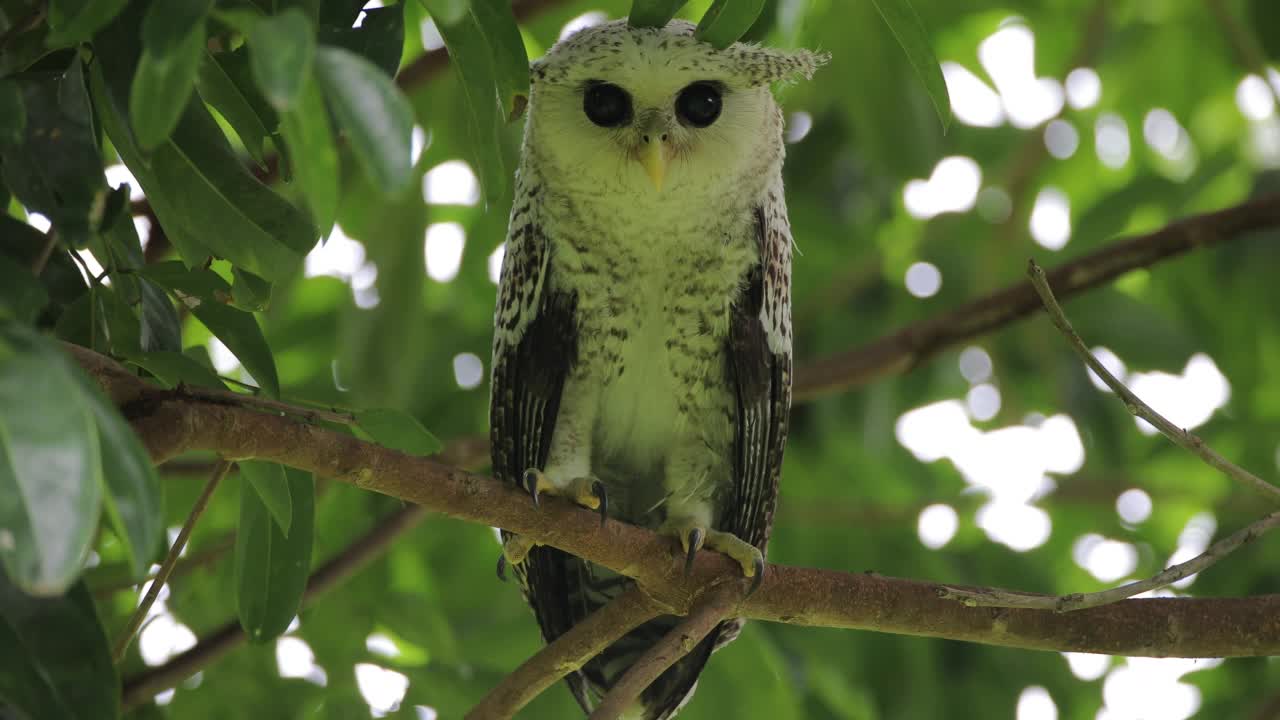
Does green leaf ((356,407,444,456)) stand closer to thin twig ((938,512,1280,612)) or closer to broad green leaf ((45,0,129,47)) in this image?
broad green leaf ((45,0,129,47))

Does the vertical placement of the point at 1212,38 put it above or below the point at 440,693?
above

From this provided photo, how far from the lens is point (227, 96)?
2033 millimetres

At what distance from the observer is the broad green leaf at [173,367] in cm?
206

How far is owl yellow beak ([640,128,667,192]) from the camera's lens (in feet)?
10.7

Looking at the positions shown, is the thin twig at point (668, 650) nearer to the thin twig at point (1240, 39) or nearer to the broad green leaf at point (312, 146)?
the broad green leaf at point (312, 146)

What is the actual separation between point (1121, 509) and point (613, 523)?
3849mm

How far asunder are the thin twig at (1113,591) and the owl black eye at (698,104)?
1.47 metres

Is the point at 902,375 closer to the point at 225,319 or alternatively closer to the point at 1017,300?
the point at 1017,300

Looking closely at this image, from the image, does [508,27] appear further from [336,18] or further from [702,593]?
[702,593]

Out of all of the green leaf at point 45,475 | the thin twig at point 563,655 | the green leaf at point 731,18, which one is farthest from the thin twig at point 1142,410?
the green leaf at point 45,475

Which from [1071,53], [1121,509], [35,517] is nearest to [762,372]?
[35,517]

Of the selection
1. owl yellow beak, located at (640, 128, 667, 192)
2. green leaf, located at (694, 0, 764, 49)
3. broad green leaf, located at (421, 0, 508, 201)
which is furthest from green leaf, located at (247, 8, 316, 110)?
owl yellow beak, located at (640, 128, 667, 192)

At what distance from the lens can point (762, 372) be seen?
3525 mm

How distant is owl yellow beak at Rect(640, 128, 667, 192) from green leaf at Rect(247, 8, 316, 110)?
204 cm
